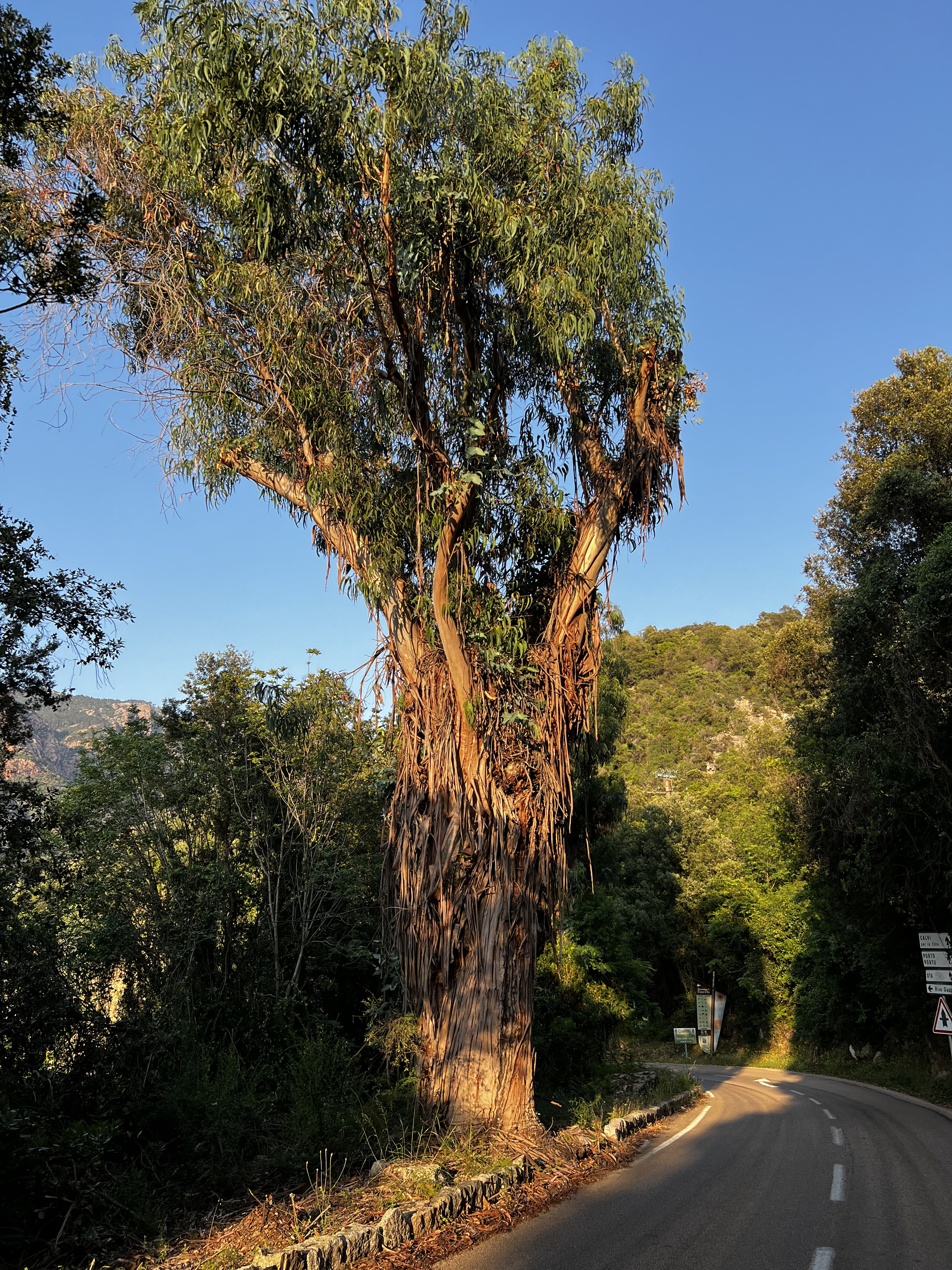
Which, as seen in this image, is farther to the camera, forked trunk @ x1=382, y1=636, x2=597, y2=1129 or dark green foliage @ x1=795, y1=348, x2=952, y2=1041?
dark green foliage @ x1=795, y1=348, x2=952, y2=1041

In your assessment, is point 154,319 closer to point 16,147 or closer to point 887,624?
point 16,147

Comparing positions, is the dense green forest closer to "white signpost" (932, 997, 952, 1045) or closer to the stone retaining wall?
the stone retaining wall

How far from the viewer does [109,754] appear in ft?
45.9

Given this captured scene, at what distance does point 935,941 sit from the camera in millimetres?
17047

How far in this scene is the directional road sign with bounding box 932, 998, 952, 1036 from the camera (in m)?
16.5

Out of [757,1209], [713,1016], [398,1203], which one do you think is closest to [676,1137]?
[757,1209]

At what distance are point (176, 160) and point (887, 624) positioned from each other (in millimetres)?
14094

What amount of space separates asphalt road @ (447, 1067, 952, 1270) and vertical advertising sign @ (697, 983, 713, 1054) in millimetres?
21669

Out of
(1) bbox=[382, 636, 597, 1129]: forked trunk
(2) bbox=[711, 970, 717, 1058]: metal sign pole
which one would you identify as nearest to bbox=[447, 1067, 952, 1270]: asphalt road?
(1) bbox=[382, 636, 597, 1129]: forked trunk

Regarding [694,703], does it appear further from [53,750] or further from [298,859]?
[298,859]

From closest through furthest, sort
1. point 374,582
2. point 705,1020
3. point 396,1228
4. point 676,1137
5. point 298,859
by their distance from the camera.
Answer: point 396,1228 → point 374,582 → point 676,1137 → point 298,859 → point 705,1020

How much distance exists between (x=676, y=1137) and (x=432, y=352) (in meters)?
10.9

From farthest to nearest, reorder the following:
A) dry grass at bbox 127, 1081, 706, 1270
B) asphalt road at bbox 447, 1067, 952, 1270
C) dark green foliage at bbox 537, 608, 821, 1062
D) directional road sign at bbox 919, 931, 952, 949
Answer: dark green foliage at bbox 537, 608, 821, 1062
directional road sign at bbox 919, 931, 952, 949
asphalt road at bbox 447, 1067, 952, 1270
dry grass at bbox 127, 1081, 706, 1270

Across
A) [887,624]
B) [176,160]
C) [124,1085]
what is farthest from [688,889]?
[176,160]
